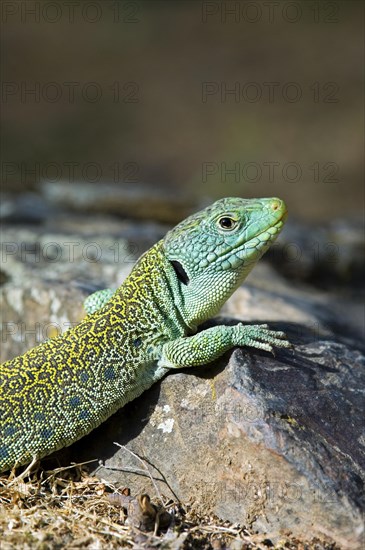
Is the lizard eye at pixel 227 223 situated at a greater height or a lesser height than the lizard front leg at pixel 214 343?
greater

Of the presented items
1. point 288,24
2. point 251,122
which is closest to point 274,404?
point 251,122

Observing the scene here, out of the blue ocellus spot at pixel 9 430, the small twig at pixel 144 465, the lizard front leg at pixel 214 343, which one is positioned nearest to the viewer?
the small twig at pixel 144 465

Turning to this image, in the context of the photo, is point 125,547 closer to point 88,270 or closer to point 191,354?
point 191,354

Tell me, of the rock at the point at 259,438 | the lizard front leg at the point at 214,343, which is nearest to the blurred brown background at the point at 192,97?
the rock at the point at 259,438

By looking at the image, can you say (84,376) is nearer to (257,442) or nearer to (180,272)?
(180,272)

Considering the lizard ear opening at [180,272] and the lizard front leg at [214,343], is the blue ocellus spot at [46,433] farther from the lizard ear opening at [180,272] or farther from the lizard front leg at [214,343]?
the lizard ear opening at [180,272]

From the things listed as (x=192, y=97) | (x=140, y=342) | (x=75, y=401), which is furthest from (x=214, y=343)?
(x=192, y=97)

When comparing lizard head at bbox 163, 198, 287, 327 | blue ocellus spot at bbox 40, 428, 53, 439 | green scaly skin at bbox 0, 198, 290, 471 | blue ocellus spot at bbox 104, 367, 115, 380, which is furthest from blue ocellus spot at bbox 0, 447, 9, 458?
lizard head at bbox 163, 198, 287, 327
